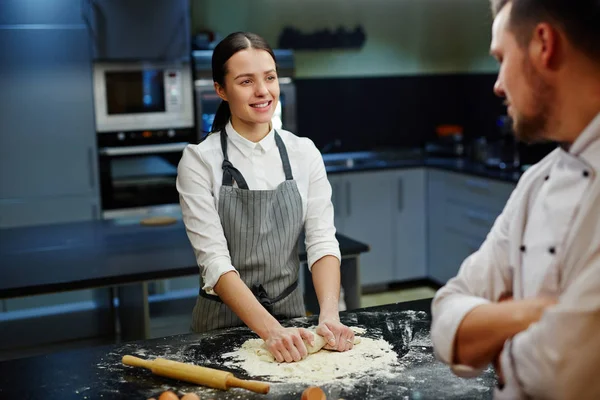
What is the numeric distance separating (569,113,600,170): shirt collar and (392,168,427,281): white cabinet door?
165 inches

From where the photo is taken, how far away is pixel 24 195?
459cm

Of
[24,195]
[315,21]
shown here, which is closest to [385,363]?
[24,195]

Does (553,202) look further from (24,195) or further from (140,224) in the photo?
(24,195)

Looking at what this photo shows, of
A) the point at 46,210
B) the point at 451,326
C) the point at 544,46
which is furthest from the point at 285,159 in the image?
the point at 46,210

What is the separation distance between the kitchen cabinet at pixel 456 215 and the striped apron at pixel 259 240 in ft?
8.58

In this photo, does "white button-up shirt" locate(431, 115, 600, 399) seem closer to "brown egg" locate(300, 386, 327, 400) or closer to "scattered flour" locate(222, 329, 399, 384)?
"brown egg" locate(300, 386, 327, 400)

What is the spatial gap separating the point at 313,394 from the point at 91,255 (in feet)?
5.72

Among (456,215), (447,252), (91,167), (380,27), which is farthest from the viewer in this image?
(380,27)

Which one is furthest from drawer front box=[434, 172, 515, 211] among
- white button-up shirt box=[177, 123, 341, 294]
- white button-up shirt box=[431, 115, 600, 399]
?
white button-up shirt box=[431, 115, 600, 399]

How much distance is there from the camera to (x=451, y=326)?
1149 millimetres

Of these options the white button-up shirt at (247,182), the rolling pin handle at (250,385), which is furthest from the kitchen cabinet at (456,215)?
the rolling pin handle at (250,385)

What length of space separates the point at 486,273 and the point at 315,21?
4.58 metres

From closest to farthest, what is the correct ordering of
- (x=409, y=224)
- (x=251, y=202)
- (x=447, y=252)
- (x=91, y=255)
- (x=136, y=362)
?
(x=136, y=362) < (x=251, y=202) < (x=91, y=255) < (x=447, y=252) < (x=409, y=224)

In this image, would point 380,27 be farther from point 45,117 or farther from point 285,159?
point 285,159
